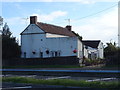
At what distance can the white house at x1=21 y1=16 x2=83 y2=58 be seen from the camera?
201 feet

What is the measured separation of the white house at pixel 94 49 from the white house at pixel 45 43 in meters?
8.83

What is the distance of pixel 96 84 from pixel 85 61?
33.9 m

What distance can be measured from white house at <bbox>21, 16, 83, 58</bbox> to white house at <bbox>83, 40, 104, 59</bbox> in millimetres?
8833

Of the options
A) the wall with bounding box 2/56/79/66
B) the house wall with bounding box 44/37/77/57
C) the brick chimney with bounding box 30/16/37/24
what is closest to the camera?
the wall with bounding box 2/56/79/66

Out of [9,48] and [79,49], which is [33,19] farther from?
[79,49]

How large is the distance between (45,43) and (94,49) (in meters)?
20.0

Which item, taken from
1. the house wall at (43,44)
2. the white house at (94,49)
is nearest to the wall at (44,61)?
the house wall at (43,44)

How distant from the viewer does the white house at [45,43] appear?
201 ft

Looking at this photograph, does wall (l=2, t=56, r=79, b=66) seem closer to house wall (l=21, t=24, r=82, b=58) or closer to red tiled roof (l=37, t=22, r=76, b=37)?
house wall (l=21, t=24, r=82, b=58)

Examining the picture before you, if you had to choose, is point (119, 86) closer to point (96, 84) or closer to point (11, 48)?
point (96, 84)

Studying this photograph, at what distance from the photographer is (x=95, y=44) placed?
85938 mm

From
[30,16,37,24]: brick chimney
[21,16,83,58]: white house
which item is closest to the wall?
[21,16,83,58]: white house

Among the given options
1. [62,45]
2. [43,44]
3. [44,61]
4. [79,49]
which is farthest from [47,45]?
[44,61]

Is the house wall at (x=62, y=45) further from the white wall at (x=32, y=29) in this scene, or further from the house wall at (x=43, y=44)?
the white wall at (x=32, y=29)
